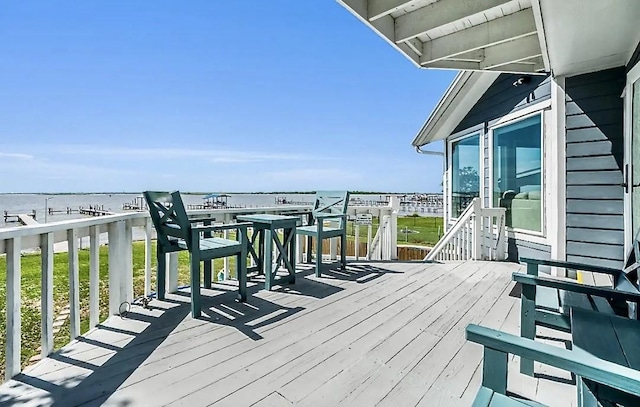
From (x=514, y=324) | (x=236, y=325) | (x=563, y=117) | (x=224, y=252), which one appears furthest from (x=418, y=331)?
(x=563, y=117)

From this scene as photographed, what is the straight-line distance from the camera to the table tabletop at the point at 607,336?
1.02 metres

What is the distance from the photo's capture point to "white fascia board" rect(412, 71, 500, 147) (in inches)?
202

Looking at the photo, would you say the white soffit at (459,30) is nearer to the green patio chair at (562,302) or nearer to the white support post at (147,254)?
the green patio chair at (562,302)

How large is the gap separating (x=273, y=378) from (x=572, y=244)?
3.52 metres

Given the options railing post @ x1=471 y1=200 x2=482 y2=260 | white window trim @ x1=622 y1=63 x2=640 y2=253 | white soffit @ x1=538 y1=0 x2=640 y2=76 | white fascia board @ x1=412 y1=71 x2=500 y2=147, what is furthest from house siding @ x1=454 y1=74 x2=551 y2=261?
white window trim @ x1=622 y1=63 x2=640 y2=253

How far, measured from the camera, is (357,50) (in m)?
10.2

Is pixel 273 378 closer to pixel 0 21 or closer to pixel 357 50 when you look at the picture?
pixel 0 21

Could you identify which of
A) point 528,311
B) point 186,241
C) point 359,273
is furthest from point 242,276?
A: point 528,311

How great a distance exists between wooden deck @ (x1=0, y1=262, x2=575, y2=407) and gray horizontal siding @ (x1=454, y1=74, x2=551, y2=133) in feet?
8.51

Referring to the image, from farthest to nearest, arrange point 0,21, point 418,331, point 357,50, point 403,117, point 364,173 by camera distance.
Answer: point 364,173
point 403,117
point 357,50
point 0,21
point 418,331

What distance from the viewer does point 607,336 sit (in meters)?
1.18

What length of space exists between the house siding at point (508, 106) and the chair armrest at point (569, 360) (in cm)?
360

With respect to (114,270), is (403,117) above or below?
above

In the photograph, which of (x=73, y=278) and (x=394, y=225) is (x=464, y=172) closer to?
(x=394, y=225)
